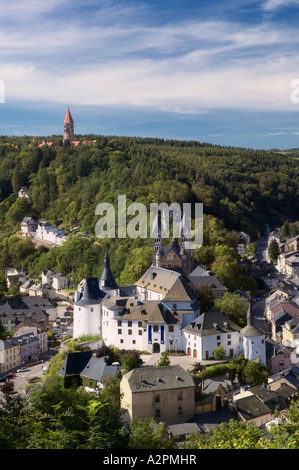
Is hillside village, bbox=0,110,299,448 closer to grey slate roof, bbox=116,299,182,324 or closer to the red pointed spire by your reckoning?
grey slate roof, bbox=116,299,182,324

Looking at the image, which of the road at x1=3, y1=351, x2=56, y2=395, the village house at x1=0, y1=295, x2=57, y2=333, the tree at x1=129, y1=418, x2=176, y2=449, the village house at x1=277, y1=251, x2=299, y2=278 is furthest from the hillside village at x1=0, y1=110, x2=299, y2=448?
the village house at x1=277, y1=251, x2=299, y2=278

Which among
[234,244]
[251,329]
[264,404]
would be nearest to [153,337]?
[251,329]

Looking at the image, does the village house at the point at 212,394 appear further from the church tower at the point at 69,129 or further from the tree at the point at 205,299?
the church tower at the point at 69,129

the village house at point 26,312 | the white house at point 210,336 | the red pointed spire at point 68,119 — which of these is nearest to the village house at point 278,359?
the white house at point 210,336

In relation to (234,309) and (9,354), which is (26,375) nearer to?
(9,354)

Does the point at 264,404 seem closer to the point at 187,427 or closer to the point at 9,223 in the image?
the point at 187,427
